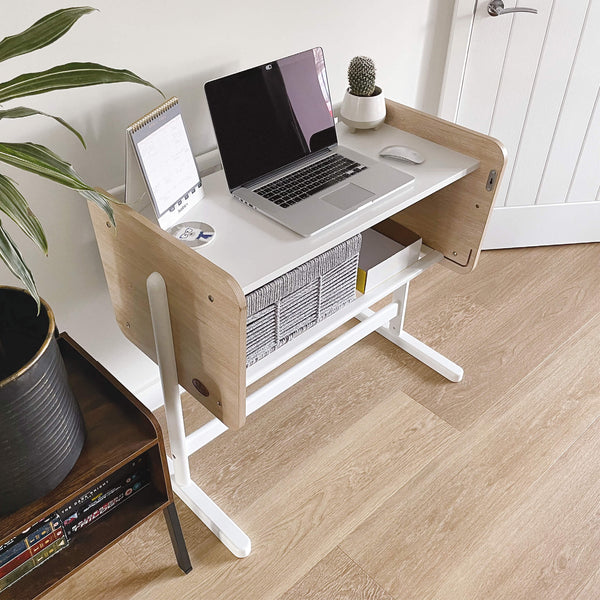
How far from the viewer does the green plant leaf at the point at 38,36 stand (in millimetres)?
849

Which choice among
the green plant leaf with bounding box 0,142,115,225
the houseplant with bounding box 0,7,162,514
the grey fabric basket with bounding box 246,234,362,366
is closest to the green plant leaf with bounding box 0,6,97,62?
the houseplant with bounding box 0,7,162,514

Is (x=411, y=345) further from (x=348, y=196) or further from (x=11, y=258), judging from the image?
(x=11, y=258)

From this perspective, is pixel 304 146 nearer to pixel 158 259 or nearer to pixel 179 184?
pixel 179 184

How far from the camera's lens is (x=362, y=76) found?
173 centimetres

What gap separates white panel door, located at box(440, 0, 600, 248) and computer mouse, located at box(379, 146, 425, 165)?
0.47 m

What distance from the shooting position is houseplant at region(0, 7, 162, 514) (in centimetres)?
84

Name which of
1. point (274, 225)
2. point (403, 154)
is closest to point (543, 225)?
point (403, 154)

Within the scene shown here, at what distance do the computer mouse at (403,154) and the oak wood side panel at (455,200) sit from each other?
4.9 inches

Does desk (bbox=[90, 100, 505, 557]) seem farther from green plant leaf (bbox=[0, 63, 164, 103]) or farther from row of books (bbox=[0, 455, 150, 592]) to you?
green plant leaf (bbox=[0, 63, 164, 103])

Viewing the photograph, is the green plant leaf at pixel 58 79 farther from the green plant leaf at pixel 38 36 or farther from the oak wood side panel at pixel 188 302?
the oak wood side panel at pixel 188 302

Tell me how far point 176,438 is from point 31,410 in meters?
0.63

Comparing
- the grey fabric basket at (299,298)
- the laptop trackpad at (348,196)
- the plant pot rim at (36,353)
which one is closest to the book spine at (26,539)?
the plant pot rim at (36,353)

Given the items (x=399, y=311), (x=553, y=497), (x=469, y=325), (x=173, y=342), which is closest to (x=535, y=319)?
(x=469, y=325)

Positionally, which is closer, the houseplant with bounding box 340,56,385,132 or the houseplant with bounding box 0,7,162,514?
the houseplant with bounding box 0,7,162,514
